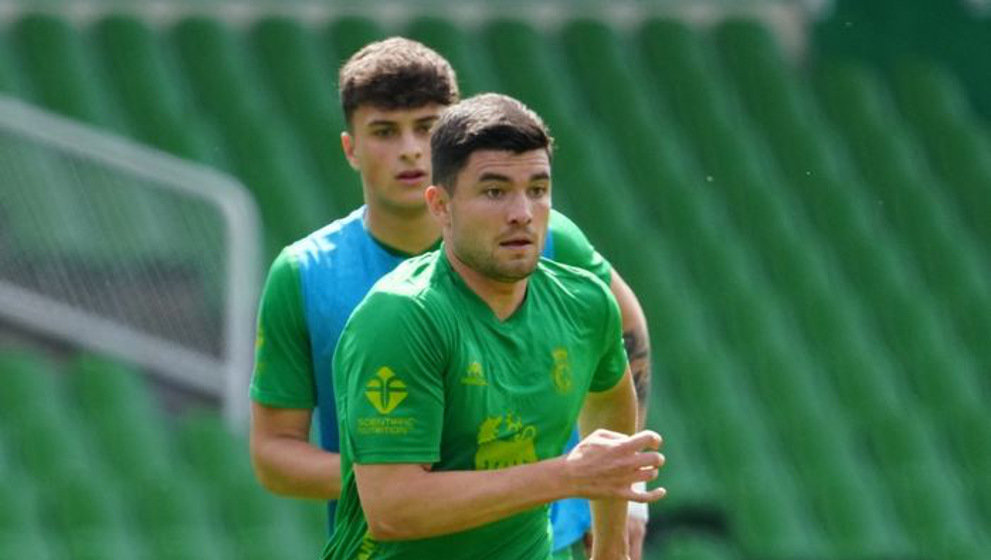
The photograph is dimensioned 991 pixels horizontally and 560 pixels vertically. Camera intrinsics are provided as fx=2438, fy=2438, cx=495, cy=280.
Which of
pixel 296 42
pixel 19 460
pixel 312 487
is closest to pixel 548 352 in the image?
pixel 312 487

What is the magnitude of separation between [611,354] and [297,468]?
89cm

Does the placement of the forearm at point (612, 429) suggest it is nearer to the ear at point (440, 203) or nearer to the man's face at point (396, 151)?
the ear at point (440, 203)

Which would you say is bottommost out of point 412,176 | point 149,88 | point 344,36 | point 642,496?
point 642,496

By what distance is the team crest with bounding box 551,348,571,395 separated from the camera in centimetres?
455

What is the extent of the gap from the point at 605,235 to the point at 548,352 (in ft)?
28.3

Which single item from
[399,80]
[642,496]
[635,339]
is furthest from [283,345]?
[642,496]

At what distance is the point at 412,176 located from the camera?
529 cm

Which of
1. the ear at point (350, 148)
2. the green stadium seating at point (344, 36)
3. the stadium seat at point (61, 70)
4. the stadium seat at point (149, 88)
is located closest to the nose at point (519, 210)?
the ear at point (350, 148)

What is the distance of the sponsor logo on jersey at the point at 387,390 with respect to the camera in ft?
14.2

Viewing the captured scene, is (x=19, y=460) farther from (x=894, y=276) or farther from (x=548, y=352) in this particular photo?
(x=548, y=352)

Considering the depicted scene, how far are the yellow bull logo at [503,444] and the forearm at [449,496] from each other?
0.12m

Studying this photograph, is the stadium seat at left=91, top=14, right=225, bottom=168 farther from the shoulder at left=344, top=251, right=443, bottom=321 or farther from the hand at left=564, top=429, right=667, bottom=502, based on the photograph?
the hand at left=564, top=429, right=667, bottom=502

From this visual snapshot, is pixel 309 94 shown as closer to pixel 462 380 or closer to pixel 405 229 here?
pixel 405 229

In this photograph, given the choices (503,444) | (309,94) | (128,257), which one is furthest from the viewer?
(309,94)
